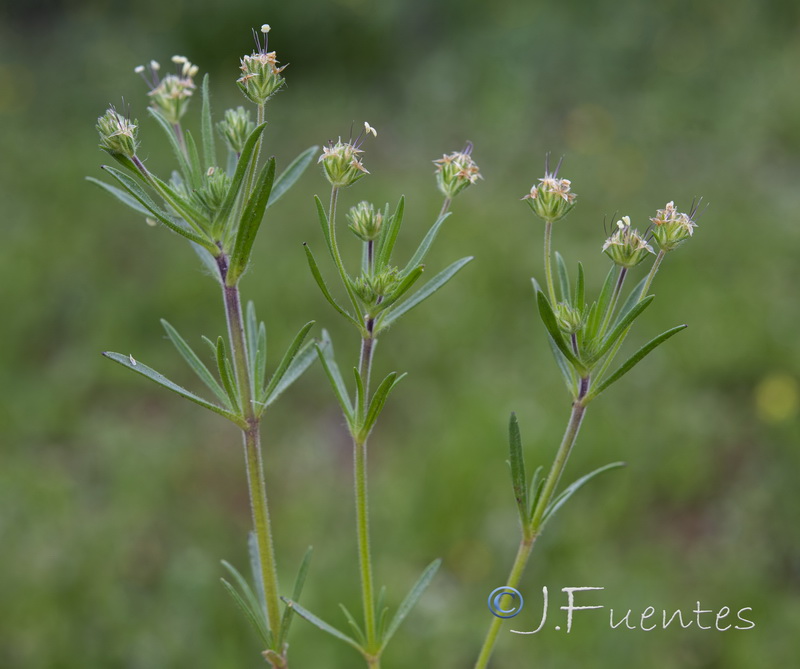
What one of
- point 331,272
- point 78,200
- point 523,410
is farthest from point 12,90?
point 523,410

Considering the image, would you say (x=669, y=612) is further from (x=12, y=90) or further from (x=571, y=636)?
(x=12, y=90)

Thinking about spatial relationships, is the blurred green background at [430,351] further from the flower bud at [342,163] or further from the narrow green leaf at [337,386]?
the flower bud at [342,163]

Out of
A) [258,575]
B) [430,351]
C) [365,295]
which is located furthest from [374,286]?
[430,351]

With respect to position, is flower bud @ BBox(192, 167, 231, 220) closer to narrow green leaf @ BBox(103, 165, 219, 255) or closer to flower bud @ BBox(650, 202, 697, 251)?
narrow green leaf @ BBox(103, 165, 219, 255)

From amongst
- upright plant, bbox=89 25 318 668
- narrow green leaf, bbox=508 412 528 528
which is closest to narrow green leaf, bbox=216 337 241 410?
upright plant, bbox=89 25 318 668

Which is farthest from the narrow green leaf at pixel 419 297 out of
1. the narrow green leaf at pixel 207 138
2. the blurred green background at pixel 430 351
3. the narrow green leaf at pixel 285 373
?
the blurred green background at pixel 430 351

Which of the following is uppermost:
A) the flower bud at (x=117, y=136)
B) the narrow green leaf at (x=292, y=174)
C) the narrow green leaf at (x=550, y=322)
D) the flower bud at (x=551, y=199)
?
the narrow green leaf at (x=292, y=174)

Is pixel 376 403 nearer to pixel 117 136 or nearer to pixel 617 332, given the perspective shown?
pixel 617 332
